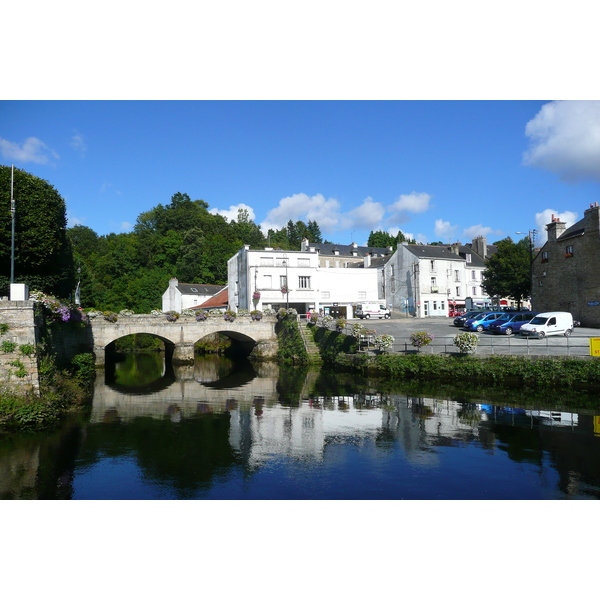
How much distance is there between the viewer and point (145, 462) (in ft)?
44.2

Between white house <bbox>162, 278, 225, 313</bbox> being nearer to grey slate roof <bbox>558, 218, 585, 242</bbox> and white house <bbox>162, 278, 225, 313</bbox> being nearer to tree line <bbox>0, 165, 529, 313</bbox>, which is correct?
tree line <bbox>0, 165, 529, 313</bbox>

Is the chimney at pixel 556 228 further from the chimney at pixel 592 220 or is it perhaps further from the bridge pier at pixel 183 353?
the bridge pier at pixel 183 353

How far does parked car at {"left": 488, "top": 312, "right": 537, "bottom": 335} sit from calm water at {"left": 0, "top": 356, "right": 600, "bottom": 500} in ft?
41.7

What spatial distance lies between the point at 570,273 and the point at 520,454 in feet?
86.9

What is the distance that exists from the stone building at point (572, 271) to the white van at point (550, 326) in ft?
17.0

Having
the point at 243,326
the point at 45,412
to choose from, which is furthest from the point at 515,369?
the point at 243,326

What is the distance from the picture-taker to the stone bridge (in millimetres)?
35594

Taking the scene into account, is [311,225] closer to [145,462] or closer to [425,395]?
[425,395]

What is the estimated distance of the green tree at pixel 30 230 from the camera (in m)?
26.9

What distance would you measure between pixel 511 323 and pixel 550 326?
321 cm

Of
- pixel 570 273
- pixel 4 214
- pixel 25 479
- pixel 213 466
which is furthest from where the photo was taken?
pixel 570 273

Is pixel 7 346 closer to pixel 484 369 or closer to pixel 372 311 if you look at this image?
pixel 484 369

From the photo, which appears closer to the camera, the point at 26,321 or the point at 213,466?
the point at 213,466

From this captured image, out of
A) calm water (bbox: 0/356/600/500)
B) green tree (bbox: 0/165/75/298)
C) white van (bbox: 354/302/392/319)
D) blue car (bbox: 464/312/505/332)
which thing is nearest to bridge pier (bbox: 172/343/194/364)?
green tree (bbox: 0/165/75/298)
